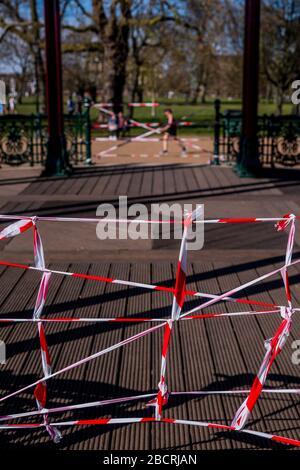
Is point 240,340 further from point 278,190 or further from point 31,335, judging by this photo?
point 278,190

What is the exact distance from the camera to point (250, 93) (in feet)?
42.7

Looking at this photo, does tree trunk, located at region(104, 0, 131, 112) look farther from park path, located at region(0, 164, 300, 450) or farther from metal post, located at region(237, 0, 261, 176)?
park path, located at region(0, 164, 300, 450)

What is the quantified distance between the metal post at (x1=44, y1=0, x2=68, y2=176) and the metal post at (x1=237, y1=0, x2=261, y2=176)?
4069 millimetres

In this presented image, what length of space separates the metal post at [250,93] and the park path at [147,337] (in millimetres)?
2901

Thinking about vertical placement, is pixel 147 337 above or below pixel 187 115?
below

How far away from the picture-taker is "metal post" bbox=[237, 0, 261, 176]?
12594 mm

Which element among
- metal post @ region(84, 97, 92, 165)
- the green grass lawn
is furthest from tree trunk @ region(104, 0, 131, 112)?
metal post @ region(84, 97, 92, 165)

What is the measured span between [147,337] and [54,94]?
9.21 meters

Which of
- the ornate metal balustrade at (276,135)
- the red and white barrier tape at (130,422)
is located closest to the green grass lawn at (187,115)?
the ornate metal balustrade at (276,135)

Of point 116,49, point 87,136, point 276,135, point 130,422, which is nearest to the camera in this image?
point 130,422

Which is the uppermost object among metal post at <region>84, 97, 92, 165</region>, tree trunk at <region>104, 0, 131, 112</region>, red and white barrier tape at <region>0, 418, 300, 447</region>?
tree trunk at <region>104, 0, 131, 112</region>

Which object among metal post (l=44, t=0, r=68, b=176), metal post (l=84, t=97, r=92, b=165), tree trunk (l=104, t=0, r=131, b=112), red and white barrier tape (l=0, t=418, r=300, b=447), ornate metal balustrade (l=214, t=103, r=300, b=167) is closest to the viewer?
red and white barrier tape (l=0, t=418, r=300, b=447)

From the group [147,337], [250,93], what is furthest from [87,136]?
[147,337]

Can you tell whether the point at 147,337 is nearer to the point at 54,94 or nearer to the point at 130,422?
the point at 130,422
